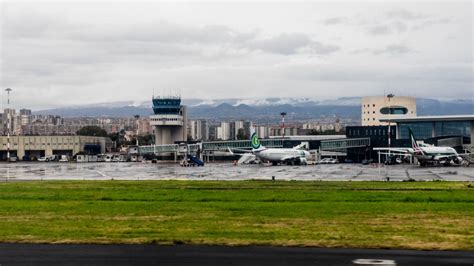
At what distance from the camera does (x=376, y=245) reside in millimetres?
19562

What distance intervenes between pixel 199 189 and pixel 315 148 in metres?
124

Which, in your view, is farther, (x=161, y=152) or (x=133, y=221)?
(x=161, y=152)

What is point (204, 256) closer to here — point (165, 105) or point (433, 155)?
point (433, 155)

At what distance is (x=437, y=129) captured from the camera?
16238cm

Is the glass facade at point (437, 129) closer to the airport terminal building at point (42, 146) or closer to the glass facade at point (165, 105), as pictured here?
the glass facade at point (165, 105)

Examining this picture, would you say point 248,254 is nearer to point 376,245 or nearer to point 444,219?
point 376,245

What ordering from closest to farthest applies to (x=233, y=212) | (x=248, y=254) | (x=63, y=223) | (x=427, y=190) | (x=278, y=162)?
(x=248, y=254), (x=63, y=223), (x=233, y=212), (x=427, y=190), (x=278, y=162)

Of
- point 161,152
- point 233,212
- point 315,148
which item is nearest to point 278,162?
point 315,148

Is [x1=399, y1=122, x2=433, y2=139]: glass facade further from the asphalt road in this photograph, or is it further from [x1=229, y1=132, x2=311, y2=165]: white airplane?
the asphalt road

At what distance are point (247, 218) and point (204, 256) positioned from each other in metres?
8.43

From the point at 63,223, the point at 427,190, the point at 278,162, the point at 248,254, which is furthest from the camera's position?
the point at 278,162

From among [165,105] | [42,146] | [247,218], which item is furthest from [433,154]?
[42,146]

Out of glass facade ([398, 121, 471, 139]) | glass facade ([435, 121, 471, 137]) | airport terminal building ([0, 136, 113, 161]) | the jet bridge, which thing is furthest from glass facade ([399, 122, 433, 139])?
airport terminal building ([0, 136, 113, 161])

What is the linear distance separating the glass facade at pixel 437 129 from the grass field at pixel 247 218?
122 m
